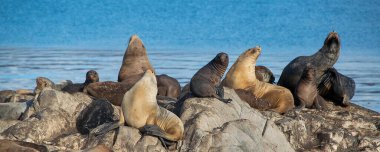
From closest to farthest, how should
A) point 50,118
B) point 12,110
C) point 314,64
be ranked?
point 50,118 < point 12,110 < point 314,64

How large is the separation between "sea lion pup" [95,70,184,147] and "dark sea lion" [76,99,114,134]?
0.73 meters

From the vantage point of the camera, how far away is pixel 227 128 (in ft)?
31.4

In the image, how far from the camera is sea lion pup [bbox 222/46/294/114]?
11.8 metres

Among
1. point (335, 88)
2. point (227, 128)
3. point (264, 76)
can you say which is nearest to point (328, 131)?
point (227, 128)

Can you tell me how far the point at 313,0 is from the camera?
92.6 metres

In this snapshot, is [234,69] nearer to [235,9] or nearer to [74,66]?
[74,66]

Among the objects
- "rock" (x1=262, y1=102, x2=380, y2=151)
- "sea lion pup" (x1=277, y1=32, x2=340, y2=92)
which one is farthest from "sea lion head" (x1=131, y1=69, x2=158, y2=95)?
"sea lion pup" (x1=277, y1=32, x2=340, y2=92)

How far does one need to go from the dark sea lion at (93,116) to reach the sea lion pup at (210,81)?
102cm

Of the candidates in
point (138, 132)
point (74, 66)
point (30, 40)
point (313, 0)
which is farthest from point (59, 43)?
point (313, 0)

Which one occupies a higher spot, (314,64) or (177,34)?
(314,64)

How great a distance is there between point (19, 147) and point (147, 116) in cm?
151

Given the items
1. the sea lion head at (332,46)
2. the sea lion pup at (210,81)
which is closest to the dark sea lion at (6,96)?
the sea lion pup at (210,81)

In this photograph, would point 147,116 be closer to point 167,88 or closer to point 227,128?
point 227,128

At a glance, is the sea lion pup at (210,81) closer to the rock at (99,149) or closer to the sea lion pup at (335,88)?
the rock at (99,149)
